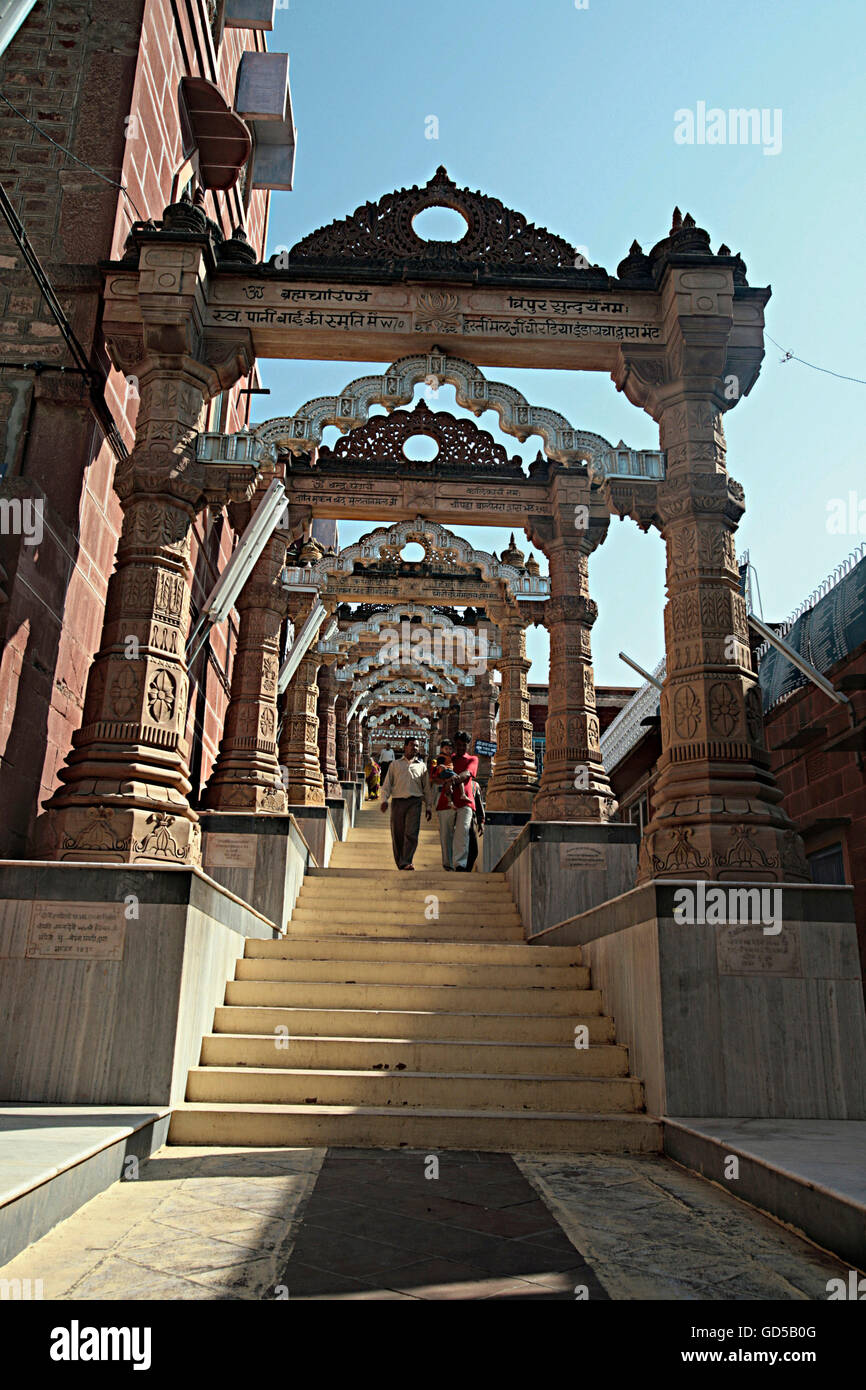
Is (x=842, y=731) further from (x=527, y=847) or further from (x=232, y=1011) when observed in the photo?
(x=232, y=1011)

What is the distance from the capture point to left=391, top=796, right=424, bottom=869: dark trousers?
37.1ft

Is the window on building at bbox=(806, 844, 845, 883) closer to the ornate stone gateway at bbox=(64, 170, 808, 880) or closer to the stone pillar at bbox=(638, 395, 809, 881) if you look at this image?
the stone pillar at bbox=(638, 395, 809, 881)

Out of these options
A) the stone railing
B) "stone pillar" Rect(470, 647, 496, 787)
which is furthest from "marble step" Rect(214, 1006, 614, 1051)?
"stone pillar" Rect(470, 647, 496, 787)

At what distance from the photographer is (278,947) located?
7.04 meters

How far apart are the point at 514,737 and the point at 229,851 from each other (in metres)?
5.84

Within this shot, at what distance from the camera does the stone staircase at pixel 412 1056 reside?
470cm

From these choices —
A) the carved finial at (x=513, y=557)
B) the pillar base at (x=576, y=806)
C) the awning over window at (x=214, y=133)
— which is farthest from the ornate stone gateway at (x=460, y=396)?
the carved finial at (x=513, y=557)

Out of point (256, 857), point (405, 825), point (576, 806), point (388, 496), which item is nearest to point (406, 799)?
point (405, 825)

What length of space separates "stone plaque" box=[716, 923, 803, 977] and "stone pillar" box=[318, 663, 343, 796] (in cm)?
1483

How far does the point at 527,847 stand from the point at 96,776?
15.6 ft

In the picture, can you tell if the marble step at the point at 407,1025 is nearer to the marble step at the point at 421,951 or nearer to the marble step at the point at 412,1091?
the marble step at the point at 412,1091

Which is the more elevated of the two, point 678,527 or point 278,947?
point 678,527
